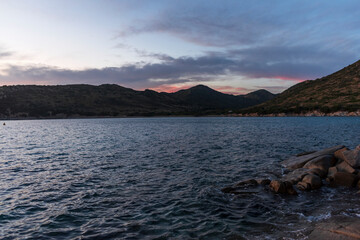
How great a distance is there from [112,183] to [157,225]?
9995 mm

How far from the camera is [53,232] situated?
41.0ft

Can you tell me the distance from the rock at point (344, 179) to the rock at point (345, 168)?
49.9 inches

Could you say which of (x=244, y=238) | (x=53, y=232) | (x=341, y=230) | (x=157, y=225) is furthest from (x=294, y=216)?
(x=53, y=232)

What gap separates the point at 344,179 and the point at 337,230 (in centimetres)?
1151

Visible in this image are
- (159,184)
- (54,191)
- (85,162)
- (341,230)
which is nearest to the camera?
(341,230)

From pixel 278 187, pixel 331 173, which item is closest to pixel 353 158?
pixel 331 173

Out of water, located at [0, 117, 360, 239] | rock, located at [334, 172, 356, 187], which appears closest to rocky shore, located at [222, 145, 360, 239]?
rock, located at [334, 172, 356, 187]

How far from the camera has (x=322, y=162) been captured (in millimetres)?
24453

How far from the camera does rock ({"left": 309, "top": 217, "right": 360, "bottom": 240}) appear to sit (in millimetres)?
10453

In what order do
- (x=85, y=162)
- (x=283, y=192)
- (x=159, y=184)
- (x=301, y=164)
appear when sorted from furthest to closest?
(x=85, y=162) → (x=301, y=164) → (x=159, y=184) → (x=283, y=192)

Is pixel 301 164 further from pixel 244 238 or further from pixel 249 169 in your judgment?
pixel 244 238

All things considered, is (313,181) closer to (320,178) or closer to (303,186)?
(303,186)

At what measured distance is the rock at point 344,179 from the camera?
65.6 feet

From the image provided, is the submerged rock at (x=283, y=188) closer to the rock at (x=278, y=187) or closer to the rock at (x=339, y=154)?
the rock at (x=278, y=187)
